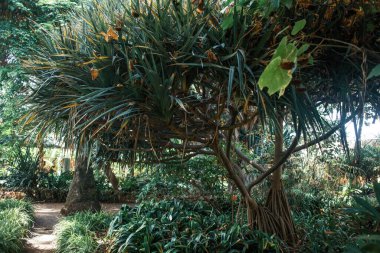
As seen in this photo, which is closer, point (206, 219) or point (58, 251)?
point (206, 219)

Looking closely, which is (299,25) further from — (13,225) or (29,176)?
(29,176)

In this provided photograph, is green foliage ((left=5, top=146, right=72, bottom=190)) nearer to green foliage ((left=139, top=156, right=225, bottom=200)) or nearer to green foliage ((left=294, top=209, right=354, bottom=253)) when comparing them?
green foliage ((left=139, top=156, right=225, bottom=200))

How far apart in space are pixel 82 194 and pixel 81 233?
7.69ft

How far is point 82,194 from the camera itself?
7.17 metres

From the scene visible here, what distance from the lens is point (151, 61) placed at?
93.3 inches

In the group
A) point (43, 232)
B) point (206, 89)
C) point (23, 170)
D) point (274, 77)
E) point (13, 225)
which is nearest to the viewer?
point (274, 77)

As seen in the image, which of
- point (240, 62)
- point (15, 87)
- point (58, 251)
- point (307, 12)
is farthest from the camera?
point (15, 87)

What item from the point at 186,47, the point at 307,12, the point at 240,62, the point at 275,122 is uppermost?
the point at 307,12

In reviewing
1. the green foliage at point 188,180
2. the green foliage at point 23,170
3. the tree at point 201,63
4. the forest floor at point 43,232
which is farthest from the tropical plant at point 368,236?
the green foliage at point 23,170

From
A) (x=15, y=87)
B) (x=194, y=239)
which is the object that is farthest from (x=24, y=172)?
(x=194, y=239)

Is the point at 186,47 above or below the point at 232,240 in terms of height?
above

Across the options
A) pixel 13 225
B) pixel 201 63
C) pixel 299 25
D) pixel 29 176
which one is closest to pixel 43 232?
pixel 13 225

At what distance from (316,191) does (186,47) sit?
6.37 meters

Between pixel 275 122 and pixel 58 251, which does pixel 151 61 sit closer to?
pixel 275 122
